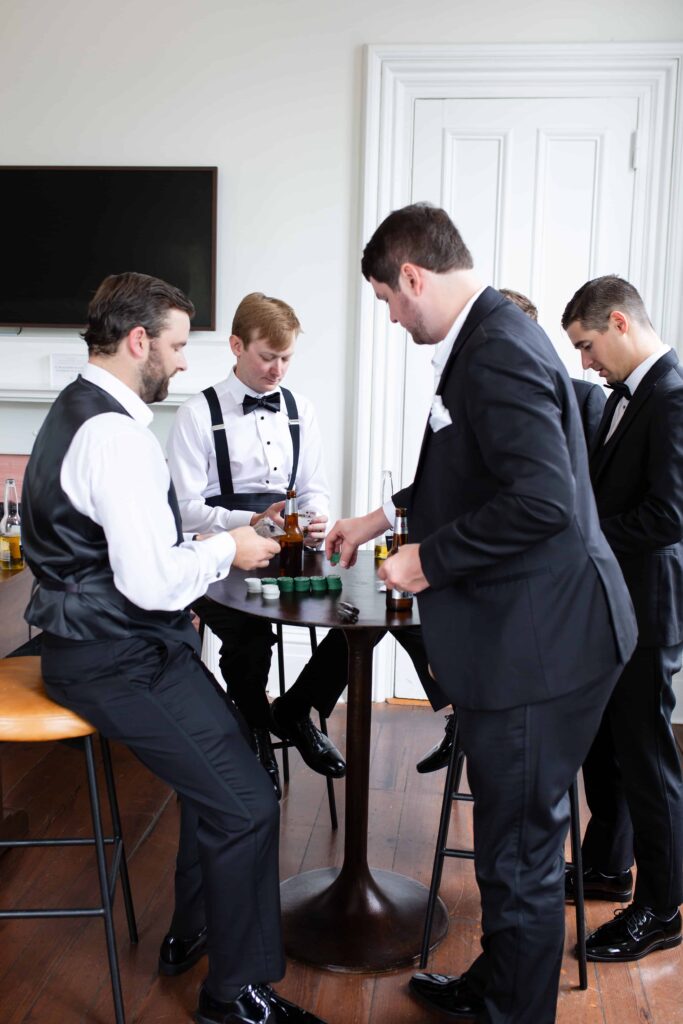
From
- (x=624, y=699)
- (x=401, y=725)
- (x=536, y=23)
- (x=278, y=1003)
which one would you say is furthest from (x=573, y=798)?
(x=536, y=23)

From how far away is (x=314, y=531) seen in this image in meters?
3.12

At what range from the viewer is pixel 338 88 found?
4301 millimetres

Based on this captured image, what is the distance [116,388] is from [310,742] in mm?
1574

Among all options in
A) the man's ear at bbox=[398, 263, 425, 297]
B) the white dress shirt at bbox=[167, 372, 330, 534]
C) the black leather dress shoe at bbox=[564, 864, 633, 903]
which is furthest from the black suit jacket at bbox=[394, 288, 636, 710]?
the white dress shirt at bbox=[167, 372, 330, 534]

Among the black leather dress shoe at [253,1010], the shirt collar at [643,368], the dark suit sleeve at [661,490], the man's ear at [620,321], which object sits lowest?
the black leather dress shoe at [253,1010]

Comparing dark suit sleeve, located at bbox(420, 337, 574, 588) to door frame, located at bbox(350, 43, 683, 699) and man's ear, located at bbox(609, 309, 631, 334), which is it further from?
door frame, located at bbox(350, 43, 683, 699)

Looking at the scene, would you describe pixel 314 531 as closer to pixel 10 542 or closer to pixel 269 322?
pixel 269 322

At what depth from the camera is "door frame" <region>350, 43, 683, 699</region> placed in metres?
4.15

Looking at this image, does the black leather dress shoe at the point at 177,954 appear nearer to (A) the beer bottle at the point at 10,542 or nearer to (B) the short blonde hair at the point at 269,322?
(A) the beer bottle at the point at 10,542

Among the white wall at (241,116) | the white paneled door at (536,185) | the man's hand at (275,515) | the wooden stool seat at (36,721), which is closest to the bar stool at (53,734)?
the wooden stool seat at (36,721)

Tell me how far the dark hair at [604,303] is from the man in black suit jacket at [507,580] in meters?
0.69

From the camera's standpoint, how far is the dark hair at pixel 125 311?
2057mm

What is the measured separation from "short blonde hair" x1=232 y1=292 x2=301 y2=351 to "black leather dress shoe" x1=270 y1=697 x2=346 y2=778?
3.84 feet

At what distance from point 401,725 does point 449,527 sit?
8.41 ft
